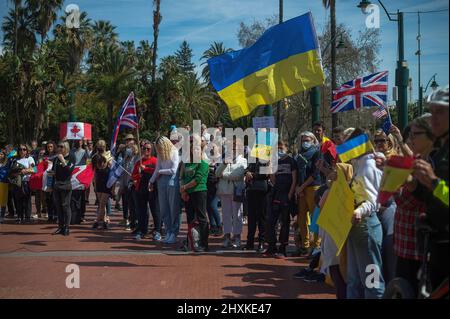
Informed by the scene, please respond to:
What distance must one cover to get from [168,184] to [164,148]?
70cm

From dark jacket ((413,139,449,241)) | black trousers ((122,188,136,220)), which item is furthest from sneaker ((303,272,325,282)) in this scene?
black trousers ((122,188,136,220))

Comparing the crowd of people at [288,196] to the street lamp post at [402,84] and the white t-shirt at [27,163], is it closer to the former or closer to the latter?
the white t-shirt at [27,163]

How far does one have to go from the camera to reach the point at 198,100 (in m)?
53.8

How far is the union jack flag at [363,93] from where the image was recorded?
1131cm

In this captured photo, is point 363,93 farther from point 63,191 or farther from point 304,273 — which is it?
point 63,191

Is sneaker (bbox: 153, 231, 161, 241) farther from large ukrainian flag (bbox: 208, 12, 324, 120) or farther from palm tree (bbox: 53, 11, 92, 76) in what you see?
palm tree (bbox: 53, 11, 92, 76)

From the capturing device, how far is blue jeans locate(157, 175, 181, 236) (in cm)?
1016

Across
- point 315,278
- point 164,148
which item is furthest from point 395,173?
point 164,148

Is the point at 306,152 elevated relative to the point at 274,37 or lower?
lower
